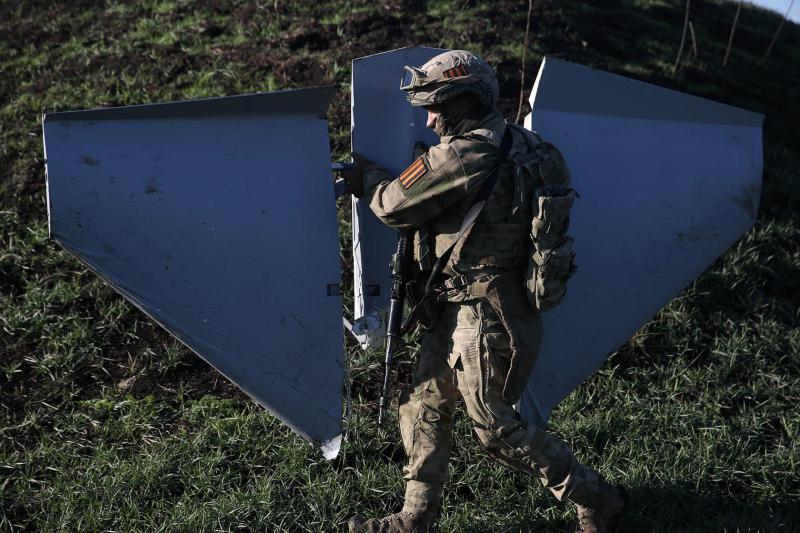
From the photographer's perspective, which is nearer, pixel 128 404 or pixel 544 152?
pixel 544 152

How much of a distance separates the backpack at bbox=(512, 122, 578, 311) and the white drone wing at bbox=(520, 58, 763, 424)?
69 cm

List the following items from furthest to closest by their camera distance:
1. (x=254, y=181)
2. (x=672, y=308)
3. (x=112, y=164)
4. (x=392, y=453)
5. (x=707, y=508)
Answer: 1. (x=672, y=308)
2. (x=392, y=453)
3. (x=707, y=508)
4. (x=254, y=181)
5. (x=112, y=164)

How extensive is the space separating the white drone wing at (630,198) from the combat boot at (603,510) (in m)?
0.54

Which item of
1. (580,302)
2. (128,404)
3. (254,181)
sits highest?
(254,181)

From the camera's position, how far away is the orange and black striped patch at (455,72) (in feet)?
11.3

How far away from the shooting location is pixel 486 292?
3533 millimetres

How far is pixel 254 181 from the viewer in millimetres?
3730

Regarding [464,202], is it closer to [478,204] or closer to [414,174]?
[478,204]

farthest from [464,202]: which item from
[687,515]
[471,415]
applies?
[687,515]

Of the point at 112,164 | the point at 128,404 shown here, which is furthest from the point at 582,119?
the point at 128,404

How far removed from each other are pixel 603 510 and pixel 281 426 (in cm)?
164

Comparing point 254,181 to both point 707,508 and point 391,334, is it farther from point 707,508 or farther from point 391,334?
point 707,508

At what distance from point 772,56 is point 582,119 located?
207 inches

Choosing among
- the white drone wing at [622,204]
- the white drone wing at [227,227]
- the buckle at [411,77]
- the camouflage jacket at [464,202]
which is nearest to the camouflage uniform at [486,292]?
the camouflage jacket at [464,202]
